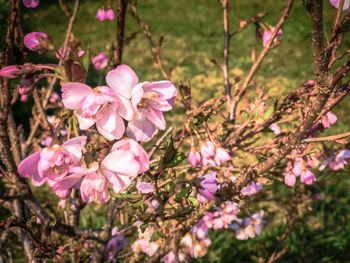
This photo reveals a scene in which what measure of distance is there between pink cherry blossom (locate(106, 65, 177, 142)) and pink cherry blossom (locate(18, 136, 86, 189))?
0.10 m

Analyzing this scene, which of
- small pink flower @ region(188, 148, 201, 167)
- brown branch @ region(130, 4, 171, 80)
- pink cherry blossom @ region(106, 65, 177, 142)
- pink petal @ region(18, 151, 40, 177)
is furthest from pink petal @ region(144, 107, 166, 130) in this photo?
brown branch @ region(130, 4, 171, 80)

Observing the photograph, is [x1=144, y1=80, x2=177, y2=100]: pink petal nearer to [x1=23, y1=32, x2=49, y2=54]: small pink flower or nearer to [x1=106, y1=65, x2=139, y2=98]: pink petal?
[x1=106, y1=65, x2=139, y2=98]: pink petal

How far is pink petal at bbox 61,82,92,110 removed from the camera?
1.74ft

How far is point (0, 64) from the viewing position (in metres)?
0.91

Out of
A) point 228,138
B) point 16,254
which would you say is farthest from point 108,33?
point 228,138

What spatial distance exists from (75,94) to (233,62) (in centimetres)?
486

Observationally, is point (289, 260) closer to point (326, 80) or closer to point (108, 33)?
point (326, 80)

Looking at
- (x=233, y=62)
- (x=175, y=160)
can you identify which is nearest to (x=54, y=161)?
(x=175, y=160)

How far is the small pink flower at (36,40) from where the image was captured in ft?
2.16

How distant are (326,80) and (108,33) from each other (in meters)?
6.83

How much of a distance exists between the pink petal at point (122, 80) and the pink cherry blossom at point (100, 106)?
15 mm

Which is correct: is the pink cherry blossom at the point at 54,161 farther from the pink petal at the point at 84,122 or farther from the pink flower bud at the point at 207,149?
the pink flower bud at the point at 207,149

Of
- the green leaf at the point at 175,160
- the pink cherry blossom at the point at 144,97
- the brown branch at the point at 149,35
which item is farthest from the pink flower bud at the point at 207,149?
the brown branch at the point at 149,35

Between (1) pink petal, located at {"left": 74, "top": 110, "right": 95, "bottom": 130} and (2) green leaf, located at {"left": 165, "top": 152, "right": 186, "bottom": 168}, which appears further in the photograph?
(2) green leaf, located at {"left": 165, "top": 152, "right": 186, "bottom": 168}
